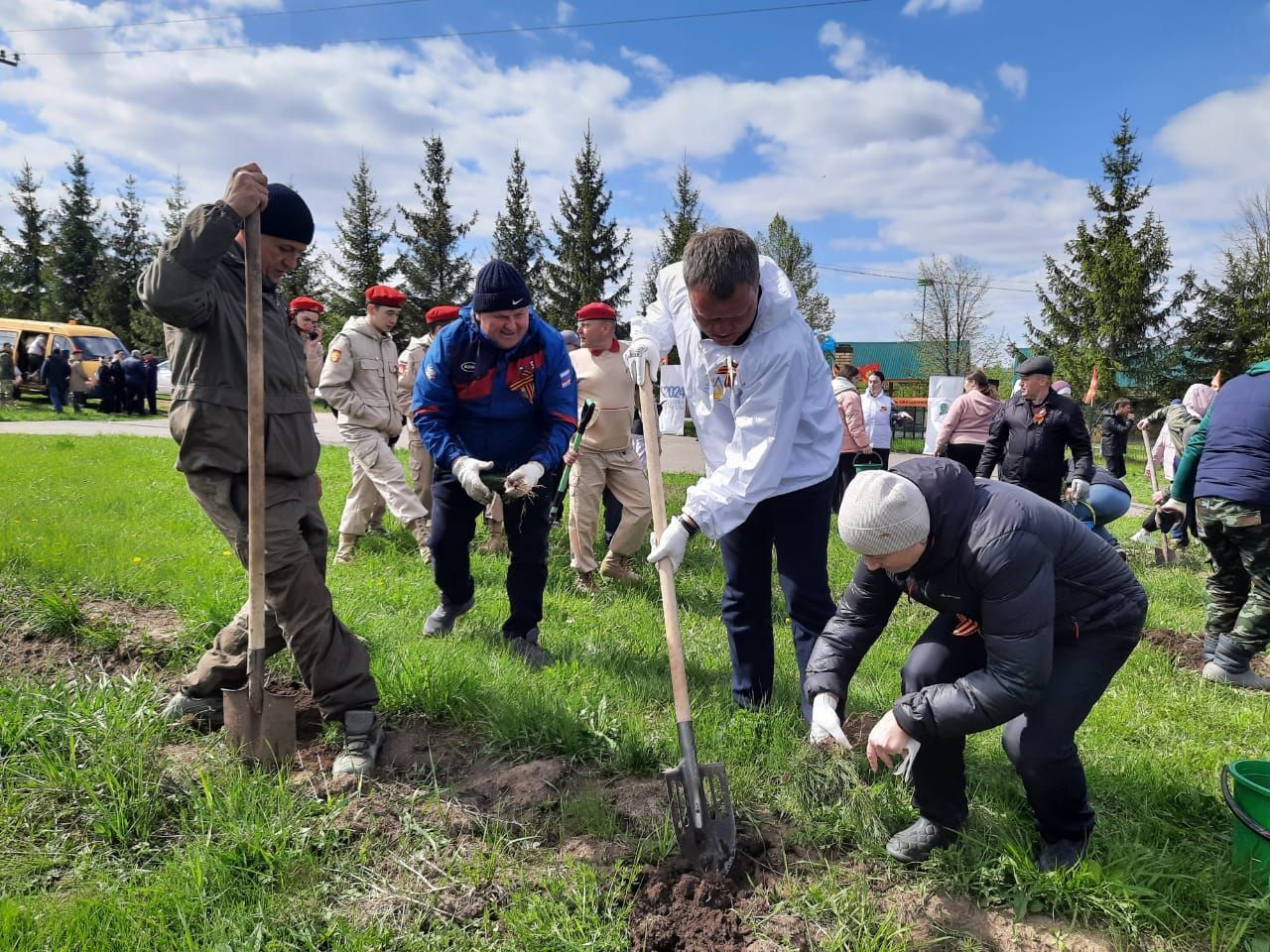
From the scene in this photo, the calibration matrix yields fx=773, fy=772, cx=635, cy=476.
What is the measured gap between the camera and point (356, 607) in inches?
181

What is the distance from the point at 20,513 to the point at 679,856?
6.71 m

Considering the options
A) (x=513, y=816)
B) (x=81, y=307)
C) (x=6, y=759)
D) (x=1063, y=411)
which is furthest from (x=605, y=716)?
(x=81, y=307)

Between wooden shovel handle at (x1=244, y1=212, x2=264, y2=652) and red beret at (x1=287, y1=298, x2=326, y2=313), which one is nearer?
wooden shovel handle at (x1=244, y1=212, x2=264, y2=652)

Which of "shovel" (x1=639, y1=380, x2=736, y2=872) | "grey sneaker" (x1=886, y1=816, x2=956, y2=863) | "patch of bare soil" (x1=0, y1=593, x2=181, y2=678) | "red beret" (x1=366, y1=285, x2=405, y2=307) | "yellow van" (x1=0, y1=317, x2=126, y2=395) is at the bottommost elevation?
"grey sneaker" (x1=886, y1=816, x2=956, y2=863)

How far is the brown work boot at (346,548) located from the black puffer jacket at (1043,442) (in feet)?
18.4

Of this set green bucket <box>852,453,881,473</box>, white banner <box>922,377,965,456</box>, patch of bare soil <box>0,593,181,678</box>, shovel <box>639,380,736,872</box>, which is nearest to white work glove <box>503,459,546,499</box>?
shovel <box>639,380,736,872</box>

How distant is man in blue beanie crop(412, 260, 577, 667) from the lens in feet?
12.9

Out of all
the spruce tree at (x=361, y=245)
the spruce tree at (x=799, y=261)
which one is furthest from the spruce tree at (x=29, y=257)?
the spruce tree at (x=799, y=261)

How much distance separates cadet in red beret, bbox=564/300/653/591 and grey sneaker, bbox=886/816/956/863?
11.8ft

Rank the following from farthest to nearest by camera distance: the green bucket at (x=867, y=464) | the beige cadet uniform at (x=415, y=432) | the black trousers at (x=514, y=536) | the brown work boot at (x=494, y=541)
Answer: the green bucket at (x=867, y=464) → the beige cadet uniform at (x=415, y=432) → the brown work boot at (x=494, y=541) → the black trousers at (x=514, y=536)

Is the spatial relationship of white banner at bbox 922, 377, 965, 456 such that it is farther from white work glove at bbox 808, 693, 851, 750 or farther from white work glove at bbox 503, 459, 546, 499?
white work glove at bbox 808, 693, 851, 750

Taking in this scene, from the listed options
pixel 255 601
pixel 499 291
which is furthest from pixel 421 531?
pixel 255 601

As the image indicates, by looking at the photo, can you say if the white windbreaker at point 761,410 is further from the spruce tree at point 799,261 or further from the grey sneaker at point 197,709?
the spruce tree at point 799,261

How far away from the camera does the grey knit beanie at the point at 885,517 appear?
2148mm
